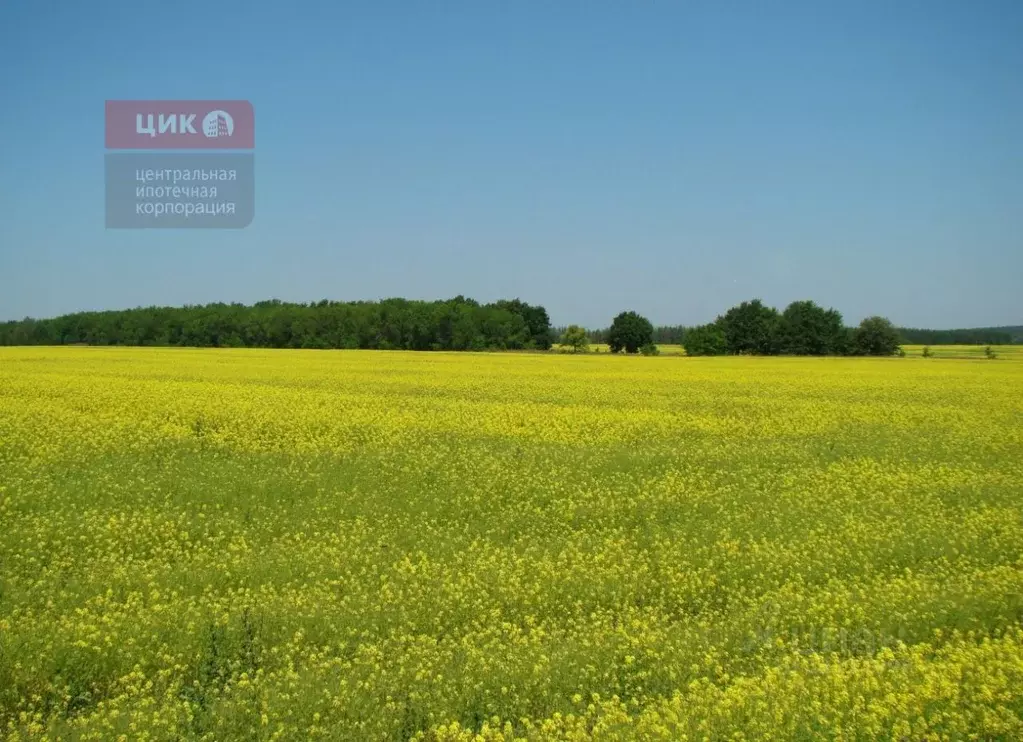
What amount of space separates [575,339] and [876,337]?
37.3 meters

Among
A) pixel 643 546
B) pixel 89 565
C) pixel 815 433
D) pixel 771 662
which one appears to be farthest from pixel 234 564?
pixel 815 433

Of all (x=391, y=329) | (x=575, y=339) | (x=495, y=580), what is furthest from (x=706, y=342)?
(x=495, y=580)

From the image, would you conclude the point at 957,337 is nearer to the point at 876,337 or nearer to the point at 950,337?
the point at 950,337

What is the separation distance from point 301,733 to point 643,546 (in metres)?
5.84

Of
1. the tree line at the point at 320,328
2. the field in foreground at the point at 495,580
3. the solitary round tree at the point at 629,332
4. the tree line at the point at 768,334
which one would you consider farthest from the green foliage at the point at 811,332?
the field in foreground at the point at 495,580

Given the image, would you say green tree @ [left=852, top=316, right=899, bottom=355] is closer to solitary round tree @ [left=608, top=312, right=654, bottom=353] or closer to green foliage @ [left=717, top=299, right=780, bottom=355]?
green foliage @ [left=717, top=299, right=780, bottom=355]

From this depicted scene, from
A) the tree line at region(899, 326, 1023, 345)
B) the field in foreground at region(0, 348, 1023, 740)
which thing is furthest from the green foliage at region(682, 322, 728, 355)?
the field in foreground at region(0, 348, 1023, 740)

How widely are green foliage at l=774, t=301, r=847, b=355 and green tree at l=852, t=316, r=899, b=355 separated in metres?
2.72

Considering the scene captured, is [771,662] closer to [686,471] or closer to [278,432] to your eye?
[686,471]

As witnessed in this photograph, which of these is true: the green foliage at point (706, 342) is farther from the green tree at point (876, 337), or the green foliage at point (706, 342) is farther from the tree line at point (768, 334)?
the green tree at point (876, 337)

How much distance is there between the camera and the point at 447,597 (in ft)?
26.8

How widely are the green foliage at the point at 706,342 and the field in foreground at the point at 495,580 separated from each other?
85.8 meters

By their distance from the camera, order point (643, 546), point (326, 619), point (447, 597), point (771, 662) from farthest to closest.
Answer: point (643, 546), point (447, 597), point (326, 619), point (771, 662)

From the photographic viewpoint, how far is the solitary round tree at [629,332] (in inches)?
4508
